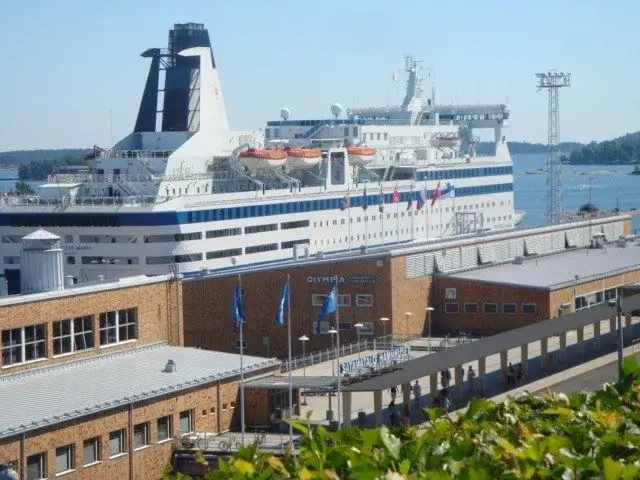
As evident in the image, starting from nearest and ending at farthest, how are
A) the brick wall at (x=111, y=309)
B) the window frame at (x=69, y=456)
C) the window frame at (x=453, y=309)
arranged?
the window frame at (x=69, y=456) → the brick wall at (x=111, y=309) → the window frame at (x=453, y=309)

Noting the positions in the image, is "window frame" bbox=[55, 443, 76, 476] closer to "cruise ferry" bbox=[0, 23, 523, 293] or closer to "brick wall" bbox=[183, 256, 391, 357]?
"brick wall" bbox=[183, 256, 391, 357]

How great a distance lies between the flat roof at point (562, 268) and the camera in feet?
136

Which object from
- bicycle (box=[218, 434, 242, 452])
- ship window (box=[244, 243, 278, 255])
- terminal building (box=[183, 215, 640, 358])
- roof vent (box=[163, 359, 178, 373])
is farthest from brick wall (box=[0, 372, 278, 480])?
ship window (box=[244, 243, 278, 255])

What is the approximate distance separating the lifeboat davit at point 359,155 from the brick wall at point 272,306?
2705cm

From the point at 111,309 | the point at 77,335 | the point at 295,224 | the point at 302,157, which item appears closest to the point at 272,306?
the point at 111,309

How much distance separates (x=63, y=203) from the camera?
55469 millimetres

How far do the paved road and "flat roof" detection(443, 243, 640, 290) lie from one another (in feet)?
23.8

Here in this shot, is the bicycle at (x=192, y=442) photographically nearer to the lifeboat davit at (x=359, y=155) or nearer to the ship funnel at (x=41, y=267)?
Result: the ship funnel at (x=41, y=267)

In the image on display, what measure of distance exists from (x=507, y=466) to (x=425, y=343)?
2774 centimetres

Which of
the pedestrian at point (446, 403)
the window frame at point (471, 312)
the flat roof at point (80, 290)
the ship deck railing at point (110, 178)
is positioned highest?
the ship deck railing at point (110, 178)

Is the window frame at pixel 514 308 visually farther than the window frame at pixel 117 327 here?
Yes

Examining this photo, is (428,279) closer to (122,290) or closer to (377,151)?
(122,290)

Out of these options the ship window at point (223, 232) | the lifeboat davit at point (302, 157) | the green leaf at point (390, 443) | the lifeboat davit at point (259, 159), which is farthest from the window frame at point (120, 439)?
the lifeboat davit at point (302, 157)

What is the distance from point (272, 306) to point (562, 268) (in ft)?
36.7
